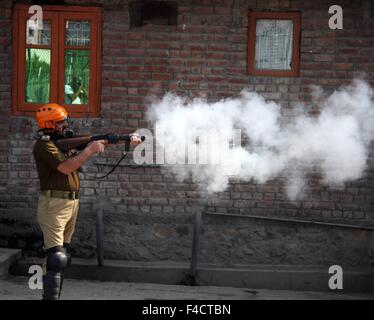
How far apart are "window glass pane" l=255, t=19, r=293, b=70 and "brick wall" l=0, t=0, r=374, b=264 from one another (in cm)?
17

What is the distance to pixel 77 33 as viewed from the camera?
8.91 m

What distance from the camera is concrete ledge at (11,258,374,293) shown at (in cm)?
862

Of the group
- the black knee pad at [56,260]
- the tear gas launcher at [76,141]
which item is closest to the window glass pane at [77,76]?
the tear gas launcher at [76,141]

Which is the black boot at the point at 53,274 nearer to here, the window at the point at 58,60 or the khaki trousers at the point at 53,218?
the khaki trousers at the point at 53,218

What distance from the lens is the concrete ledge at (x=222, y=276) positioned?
8.62 meters

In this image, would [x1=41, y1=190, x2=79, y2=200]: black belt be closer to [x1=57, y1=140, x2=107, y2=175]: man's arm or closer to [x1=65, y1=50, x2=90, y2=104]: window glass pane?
[x1=57, y1=140, x2=107, y2=175]: man's arm

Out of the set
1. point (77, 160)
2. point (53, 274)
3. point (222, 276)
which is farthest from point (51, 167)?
point (222, 276)

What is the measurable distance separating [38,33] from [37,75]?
495 mm

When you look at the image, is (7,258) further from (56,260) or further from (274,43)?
(274,43)

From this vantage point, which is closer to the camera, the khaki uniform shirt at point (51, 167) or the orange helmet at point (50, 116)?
the khaki uniform shirt at point (51, 167)

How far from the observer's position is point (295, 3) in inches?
351

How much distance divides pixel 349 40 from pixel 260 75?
3.70 feet

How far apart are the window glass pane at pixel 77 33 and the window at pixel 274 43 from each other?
1.94 m

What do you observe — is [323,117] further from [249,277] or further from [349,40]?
[249,277]
